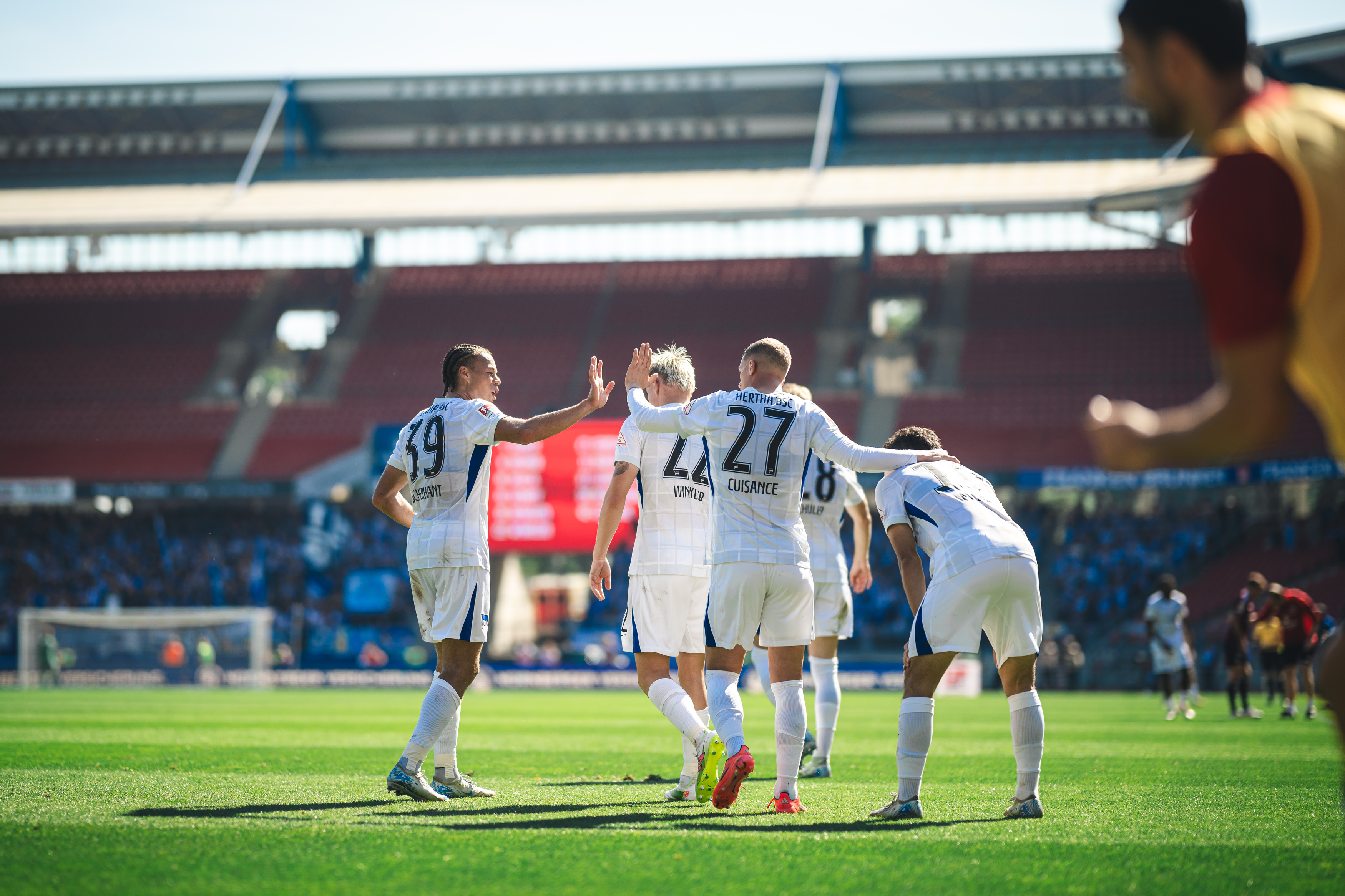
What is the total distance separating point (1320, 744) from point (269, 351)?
36949 millimetres

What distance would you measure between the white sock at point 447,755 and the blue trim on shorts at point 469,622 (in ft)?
1.69

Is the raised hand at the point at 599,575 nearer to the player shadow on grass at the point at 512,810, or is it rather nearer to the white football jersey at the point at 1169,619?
the player shadow on grass at the point at 512,810

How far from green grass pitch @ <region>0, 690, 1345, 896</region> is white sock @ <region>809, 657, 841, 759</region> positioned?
336 millimetres

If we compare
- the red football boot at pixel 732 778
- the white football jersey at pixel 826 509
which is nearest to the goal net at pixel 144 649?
the white football jersey at pixel 826 509

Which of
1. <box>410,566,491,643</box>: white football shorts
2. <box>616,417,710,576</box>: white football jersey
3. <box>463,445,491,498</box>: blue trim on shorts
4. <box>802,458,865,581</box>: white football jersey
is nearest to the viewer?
<box>410,566,491,643</box>: white football shorts

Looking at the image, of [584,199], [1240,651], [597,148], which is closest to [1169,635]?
[1240,651]

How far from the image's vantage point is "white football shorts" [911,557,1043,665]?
6.23 m

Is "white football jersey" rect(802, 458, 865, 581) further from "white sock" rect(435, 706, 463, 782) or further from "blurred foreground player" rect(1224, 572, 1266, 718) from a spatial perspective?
"blurred foreground player" rect(1224, 572, 1266, 718)

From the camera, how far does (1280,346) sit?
2537 millimetres

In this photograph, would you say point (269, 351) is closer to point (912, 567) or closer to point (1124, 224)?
point (1124, 224)

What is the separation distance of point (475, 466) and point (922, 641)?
2.67 metres

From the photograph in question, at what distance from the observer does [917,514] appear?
21.6 ft

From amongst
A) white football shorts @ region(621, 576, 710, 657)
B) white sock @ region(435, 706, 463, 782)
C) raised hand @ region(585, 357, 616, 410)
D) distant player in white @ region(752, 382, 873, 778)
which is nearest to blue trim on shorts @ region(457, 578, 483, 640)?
white sock @ region(435, 706, 463, 782)

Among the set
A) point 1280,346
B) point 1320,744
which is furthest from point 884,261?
point 1280,346
